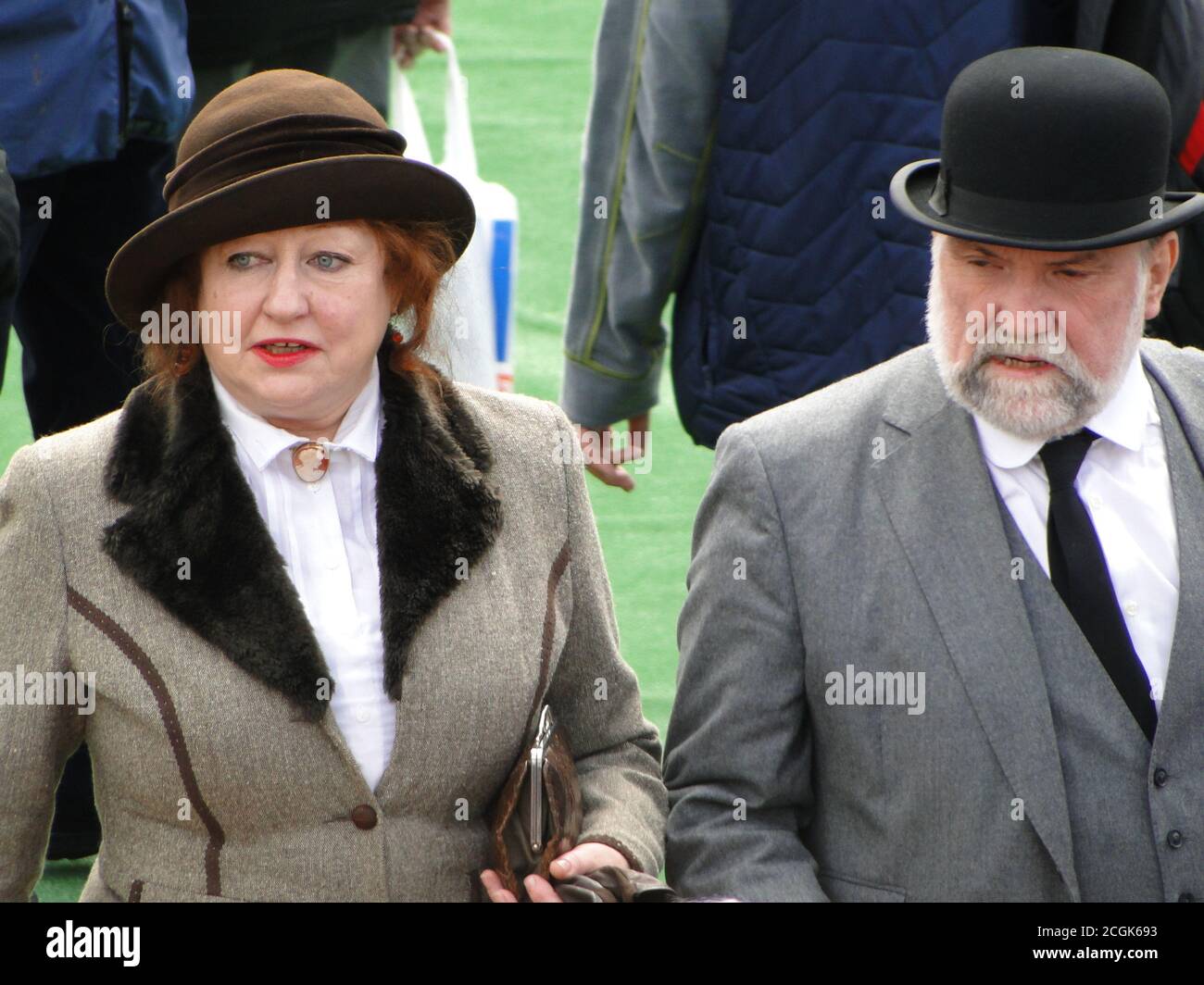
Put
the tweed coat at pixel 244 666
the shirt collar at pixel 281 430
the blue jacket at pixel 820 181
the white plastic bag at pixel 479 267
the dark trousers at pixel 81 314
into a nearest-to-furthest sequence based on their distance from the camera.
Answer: the tweed coat at pixel 244 666 → the shirt collar at pixel 281 430 → the blue jacket at pixel 820 181 → the dark trousers at pixel 81 314 → the white plastic bag at pixel 479 267

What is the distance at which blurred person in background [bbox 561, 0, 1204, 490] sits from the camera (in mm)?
3615

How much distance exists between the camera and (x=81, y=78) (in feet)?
12.3

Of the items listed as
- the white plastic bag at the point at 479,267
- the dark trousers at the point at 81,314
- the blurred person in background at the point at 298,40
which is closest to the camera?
the dark trousers at the point at 81,314

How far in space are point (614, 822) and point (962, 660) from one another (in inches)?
21.4

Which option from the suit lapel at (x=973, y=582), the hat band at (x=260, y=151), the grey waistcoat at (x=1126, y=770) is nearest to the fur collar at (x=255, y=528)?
the hat band at (x=260, y=151)

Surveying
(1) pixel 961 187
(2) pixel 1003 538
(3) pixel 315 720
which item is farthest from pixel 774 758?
(1) pixel 961 187

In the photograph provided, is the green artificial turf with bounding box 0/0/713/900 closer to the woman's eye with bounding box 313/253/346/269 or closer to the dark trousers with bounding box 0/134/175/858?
the dark trousers with bounding box 0/134/175/858

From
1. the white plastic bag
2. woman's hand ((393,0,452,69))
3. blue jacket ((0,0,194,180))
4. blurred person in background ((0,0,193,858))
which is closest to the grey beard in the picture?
the white plastic bag

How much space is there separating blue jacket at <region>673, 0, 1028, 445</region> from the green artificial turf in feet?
4.65

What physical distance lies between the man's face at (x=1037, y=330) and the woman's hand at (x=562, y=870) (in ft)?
2.63

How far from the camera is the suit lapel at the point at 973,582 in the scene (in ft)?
9.11

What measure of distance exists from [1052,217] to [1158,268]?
26 centimetres

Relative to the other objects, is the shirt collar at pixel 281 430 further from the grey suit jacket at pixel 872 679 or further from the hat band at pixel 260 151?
the grey suit jacket at pixel 872 679
